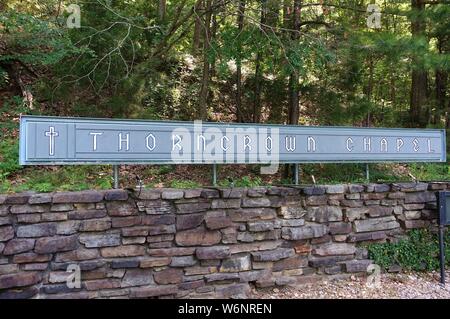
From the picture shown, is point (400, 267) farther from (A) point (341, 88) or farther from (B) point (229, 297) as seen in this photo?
(A) point (341, 88)

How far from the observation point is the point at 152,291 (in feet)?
12.6

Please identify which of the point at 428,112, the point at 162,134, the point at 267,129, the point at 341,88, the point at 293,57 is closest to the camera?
the point at 162,134

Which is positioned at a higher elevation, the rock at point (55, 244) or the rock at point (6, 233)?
the rock at point (6, 233)

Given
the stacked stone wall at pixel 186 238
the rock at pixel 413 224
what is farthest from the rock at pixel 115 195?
the rock at pixel 413 224

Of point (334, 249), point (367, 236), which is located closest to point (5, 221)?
point (334, 249)

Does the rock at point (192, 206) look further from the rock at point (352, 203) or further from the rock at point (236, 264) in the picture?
the rock at point (352, 203)

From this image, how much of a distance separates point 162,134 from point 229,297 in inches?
71.3

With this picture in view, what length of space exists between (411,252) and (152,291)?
3.35 m

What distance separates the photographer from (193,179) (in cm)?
547

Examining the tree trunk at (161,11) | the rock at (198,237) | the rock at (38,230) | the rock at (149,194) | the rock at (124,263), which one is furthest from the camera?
the tree trunk at (161,11)

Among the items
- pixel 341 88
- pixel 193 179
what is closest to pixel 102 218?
pixel 193 179

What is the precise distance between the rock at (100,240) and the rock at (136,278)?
12.3 inches

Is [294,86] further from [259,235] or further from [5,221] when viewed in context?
[5,221]

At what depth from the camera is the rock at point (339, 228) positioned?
468 cm
